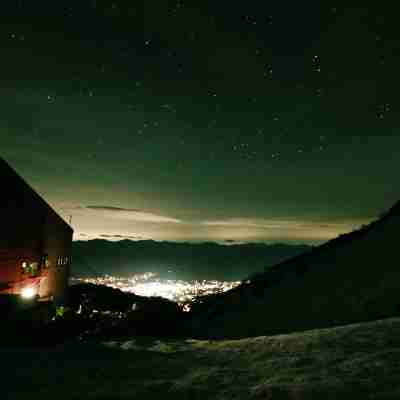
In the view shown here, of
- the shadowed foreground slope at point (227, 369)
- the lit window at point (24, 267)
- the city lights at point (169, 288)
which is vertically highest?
the shadowed foreground slope at point (227, 369)

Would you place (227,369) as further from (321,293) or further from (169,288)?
(169,288)

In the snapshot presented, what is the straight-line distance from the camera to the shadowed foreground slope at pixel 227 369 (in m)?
4.43

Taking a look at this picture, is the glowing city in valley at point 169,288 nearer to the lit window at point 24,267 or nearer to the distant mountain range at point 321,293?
the lit window at point 24,267

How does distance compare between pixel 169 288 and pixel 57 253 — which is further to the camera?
pixel 169 288

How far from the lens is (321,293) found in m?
11.8

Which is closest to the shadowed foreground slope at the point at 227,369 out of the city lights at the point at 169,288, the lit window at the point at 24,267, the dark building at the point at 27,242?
the dark building at the point at 27,242

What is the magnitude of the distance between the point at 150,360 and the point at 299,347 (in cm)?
308

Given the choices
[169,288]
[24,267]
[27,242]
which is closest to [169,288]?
[169,288]

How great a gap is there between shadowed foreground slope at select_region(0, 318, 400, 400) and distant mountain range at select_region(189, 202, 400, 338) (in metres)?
2.90

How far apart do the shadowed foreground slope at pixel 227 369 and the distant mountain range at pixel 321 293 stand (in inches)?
114

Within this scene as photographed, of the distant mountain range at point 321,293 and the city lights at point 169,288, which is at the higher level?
the distant mountain range at point 321,293

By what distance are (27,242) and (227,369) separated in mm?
26149

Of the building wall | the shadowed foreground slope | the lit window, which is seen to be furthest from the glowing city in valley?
the shadowed foreground slope

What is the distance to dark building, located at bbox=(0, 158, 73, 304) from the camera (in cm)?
2375
